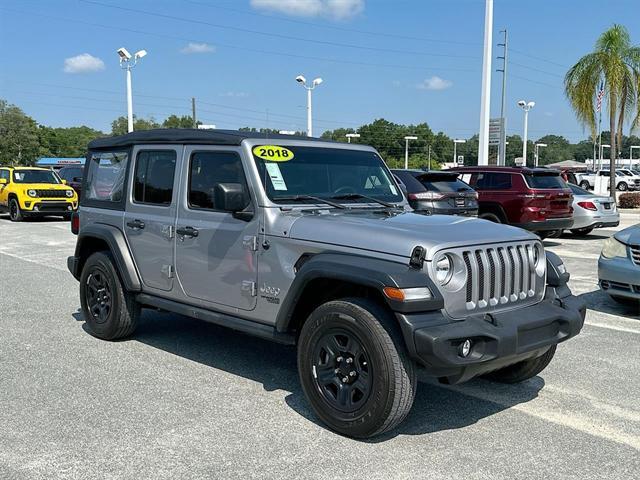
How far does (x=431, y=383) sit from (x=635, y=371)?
1774 mm

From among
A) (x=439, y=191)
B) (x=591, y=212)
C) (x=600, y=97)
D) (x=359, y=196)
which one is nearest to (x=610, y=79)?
(x=600, y=97)

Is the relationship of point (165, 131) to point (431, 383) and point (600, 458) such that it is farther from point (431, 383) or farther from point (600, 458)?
point (600, 458)

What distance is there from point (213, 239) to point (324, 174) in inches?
39.5

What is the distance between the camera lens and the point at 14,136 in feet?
248

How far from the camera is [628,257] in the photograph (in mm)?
7312

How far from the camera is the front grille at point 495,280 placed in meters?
3.90

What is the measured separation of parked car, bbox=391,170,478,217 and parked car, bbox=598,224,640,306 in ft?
15.4

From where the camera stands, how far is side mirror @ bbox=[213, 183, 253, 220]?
4590mm

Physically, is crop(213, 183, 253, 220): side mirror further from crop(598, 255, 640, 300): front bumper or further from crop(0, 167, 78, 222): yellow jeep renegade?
crop(0, 167, 78, 222): yellow jeep renegade

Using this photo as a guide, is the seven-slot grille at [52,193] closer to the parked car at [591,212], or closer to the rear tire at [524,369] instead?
the parked car at [591,212]

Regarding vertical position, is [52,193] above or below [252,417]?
above

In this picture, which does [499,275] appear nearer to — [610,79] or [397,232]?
[397,232]

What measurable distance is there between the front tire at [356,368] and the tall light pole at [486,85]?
816 inches

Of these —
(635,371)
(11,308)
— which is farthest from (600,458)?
(11,308)
